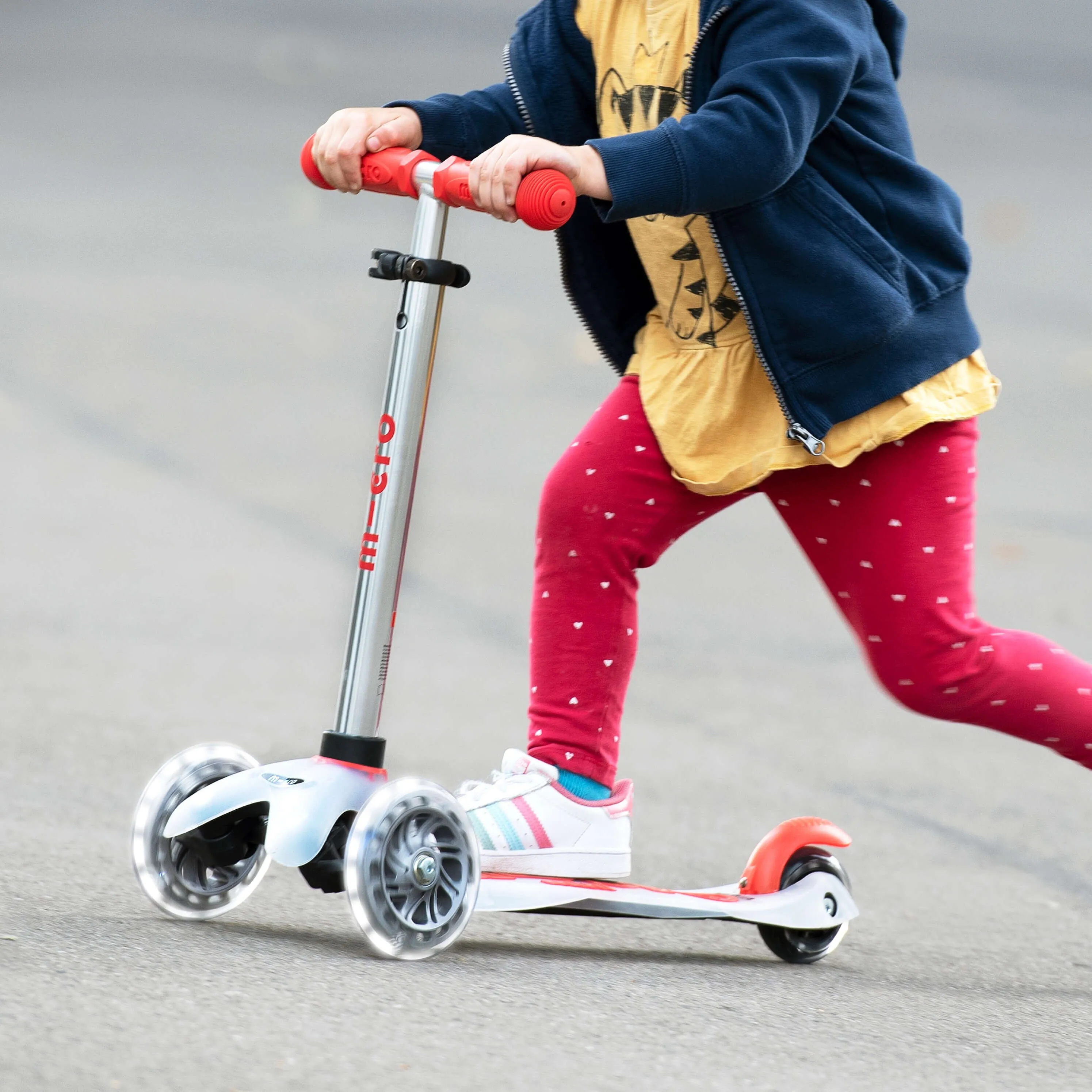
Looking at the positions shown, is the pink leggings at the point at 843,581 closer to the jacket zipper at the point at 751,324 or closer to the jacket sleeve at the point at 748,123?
the jacket zipper at the point at 751,324

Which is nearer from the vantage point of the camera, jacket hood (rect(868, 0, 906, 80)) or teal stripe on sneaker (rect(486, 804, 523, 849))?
teal stripe on sneaker (rect(486, 804, 523, 849))

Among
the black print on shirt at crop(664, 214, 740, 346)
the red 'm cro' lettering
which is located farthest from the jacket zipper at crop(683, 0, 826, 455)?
the red 'm cro' lettering

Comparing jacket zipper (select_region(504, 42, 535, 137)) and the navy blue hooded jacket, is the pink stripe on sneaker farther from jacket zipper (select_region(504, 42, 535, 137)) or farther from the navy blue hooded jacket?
jacket zipper (select_region(504, 42, 535, 137))

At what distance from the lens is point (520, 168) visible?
2000 mm

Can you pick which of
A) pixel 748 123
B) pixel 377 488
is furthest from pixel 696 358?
pixel 377 488

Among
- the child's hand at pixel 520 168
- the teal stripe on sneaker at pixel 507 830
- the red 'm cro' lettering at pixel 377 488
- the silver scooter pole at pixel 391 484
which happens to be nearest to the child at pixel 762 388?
the teal stripe on sneaker at pixel 507 830

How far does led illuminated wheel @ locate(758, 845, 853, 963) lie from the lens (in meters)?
2.46

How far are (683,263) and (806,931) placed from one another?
1.03 meters

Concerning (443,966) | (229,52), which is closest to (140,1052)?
(443,966)

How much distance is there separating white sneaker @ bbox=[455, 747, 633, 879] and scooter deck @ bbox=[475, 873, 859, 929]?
0.04 metres

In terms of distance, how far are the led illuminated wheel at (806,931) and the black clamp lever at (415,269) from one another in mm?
→ 1032

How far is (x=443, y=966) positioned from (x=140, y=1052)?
0.53m

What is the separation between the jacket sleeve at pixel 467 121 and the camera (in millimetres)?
2436

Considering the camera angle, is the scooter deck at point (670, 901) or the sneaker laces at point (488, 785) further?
the sneaker laces at point (488, 785)
